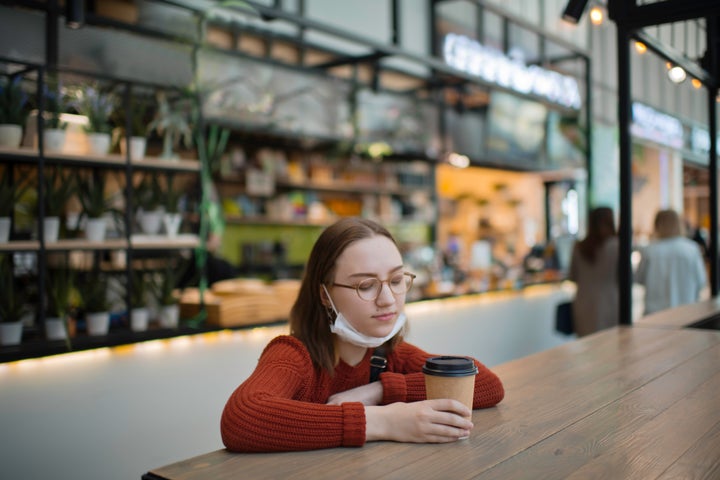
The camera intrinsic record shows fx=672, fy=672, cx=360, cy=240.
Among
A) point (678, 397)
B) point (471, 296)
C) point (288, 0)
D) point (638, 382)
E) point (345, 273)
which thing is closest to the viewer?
point (345, 273)

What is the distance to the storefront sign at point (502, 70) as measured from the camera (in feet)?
20.9

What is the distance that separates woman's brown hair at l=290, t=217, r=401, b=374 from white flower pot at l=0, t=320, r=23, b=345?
192 centimetres

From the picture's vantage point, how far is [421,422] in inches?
52.4

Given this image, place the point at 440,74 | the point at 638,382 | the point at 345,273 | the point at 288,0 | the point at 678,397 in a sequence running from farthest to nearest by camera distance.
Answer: the point at 440,74
the point at 288,0
the point at 638,382
the point at 678,397
the point at 345,273

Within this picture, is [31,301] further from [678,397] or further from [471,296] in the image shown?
[471,296]

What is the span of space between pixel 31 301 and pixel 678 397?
3.00 m

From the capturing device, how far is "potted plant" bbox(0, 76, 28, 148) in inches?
123

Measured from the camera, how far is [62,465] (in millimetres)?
2877

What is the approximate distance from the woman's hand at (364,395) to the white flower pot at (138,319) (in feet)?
7.07

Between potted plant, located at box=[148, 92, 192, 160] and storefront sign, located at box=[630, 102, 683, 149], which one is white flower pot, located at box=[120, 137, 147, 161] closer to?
potted plant, located at box=[148, 92, 192, 160]

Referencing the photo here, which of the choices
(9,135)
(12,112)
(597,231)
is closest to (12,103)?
(12,112)

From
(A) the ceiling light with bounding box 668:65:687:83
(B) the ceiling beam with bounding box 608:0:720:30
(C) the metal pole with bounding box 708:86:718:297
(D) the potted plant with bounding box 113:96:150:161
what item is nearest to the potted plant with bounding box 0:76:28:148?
(D) the potted plant with bounding box 113:96:150:161

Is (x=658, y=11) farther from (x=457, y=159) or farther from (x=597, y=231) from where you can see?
(x=457, y=159)

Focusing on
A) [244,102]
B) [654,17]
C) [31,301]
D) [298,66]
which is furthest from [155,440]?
[298,66]
